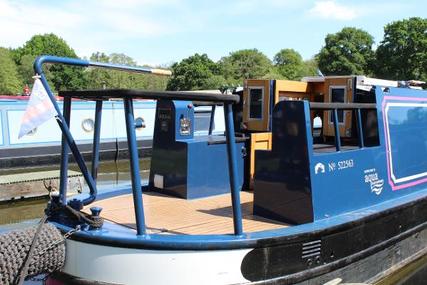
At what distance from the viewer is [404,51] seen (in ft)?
135

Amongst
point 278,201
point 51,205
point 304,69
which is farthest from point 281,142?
point 304,69

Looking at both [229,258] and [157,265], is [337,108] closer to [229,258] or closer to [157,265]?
[229,258]

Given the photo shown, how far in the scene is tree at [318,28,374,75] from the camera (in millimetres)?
46594

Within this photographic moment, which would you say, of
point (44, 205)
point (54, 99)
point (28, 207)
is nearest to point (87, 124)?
point (44, 205)

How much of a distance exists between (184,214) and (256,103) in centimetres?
214

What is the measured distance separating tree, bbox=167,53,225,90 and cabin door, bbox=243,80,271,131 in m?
39.1

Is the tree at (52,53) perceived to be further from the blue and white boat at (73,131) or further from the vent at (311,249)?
the vent at (311,249)

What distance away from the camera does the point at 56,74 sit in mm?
52156

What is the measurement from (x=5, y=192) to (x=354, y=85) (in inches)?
275

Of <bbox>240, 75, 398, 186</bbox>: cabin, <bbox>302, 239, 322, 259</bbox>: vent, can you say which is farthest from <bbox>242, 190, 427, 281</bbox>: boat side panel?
<bbox>240, 75, 398, 186</bbox>: cabin

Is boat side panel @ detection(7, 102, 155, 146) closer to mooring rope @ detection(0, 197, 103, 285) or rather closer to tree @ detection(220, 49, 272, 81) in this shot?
mooring rope @ detection(0, 197, 103, 285)

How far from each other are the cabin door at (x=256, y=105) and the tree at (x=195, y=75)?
39.1 metres

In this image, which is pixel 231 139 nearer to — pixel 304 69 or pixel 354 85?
pixel 354 85

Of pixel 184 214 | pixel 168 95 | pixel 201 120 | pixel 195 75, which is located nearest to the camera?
pixel 168 95
